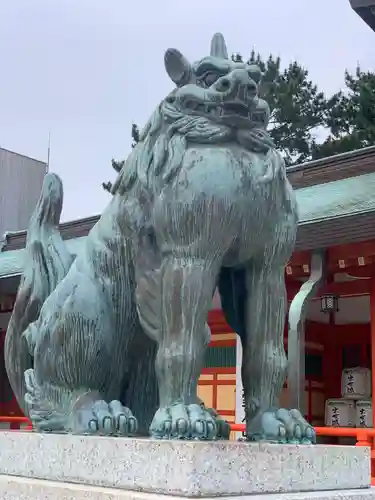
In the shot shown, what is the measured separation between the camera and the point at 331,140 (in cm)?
1769

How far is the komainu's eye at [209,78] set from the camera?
2031mm

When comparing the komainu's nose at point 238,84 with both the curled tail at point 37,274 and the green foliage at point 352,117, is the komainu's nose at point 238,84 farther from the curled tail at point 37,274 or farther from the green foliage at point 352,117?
the green foliage at point 352,117

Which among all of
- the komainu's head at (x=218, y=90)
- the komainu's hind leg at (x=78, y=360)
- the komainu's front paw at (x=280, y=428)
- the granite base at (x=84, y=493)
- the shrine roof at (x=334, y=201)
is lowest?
the granite base at (x=84, y=493)

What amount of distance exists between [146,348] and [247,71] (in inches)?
33.9

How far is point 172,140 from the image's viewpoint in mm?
1995

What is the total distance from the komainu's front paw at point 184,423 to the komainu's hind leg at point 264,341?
22cm

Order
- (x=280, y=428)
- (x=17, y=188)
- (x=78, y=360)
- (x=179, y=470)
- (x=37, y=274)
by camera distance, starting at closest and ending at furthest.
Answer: (x=179, y=470)
(x=280, y=428)
(x=78, y=360)
(x=37, y=274)
(x=17, y=188)

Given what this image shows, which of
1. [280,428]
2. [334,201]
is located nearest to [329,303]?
[334,201]

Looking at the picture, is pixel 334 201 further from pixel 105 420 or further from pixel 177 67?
pixel 105 420

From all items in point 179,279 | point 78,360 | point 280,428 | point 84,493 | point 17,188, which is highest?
point 17,188

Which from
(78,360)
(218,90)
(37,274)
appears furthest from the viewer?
(37,274)

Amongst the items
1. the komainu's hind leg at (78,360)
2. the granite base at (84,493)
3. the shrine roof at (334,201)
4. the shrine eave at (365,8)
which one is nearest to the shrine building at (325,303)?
the shrine roof at (334,201)

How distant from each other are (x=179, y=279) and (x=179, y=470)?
502 millimetres

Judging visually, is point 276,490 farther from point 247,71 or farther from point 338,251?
point 338,251
